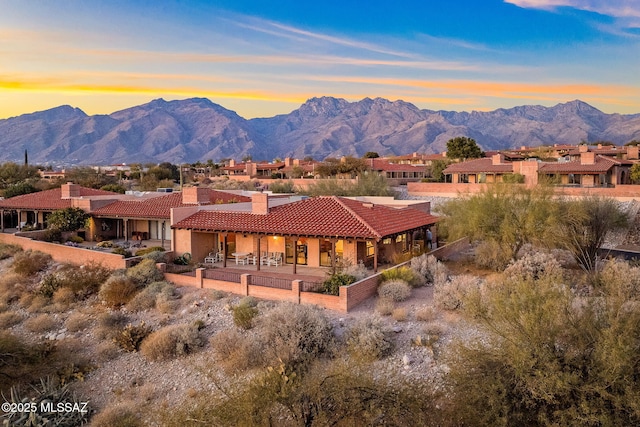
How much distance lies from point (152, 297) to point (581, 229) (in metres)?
20.0

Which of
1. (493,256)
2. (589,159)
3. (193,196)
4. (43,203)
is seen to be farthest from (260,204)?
(589,159)

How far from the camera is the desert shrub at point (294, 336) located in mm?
16703

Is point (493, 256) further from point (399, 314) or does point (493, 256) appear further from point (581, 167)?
point (581, 167)

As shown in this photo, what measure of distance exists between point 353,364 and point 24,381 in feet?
41.0

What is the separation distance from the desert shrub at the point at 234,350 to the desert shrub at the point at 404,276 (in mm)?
6937

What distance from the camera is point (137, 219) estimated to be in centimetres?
3625

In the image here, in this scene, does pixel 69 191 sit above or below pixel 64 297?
above

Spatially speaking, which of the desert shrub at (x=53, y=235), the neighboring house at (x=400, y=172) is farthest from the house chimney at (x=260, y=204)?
the neighboring house at (x=400, y=172)

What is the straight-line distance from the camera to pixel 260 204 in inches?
1150

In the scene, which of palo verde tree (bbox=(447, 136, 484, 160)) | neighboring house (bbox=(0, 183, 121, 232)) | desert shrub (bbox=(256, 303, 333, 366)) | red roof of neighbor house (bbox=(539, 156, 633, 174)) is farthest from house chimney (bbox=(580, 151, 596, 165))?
neighboring house (bbox=(0, 183, 121, 232))

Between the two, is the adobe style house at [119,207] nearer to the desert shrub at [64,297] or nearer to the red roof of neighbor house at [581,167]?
the desert shrub at [64,297]

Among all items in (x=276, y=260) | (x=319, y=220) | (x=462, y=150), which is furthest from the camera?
(x=462, y=150)

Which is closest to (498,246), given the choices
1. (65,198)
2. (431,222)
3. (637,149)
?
(431,222)

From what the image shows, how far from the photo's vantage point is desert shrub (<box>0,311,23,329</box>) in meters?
23.7
